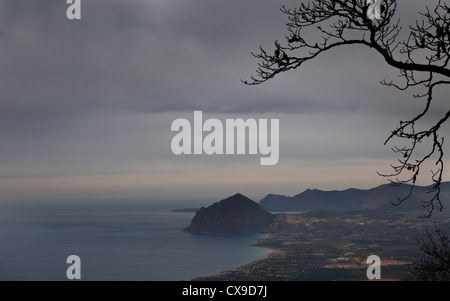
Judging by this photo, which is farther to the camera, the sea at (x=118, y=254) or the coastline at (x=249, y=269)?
the sea at (x=118, y=254)

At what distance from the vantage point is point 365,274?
92125 mm

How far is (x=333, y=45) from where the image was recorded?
546cm

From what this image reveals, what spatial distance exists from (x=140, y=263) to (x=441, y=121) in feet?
384

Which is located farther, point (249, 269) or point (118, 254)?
point (118, 254)

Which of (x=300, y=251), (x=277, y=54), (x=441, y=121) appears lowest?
(x=300, y=251)

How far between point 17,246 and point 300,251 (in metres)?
97.2

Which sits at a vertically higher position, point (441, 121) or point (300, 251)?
point (441, 121)

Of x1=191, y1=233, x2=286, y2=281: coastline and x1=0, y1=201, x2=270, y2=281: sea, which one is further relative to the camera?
x1=0, y1=201, x2=270, y2=281: sea
